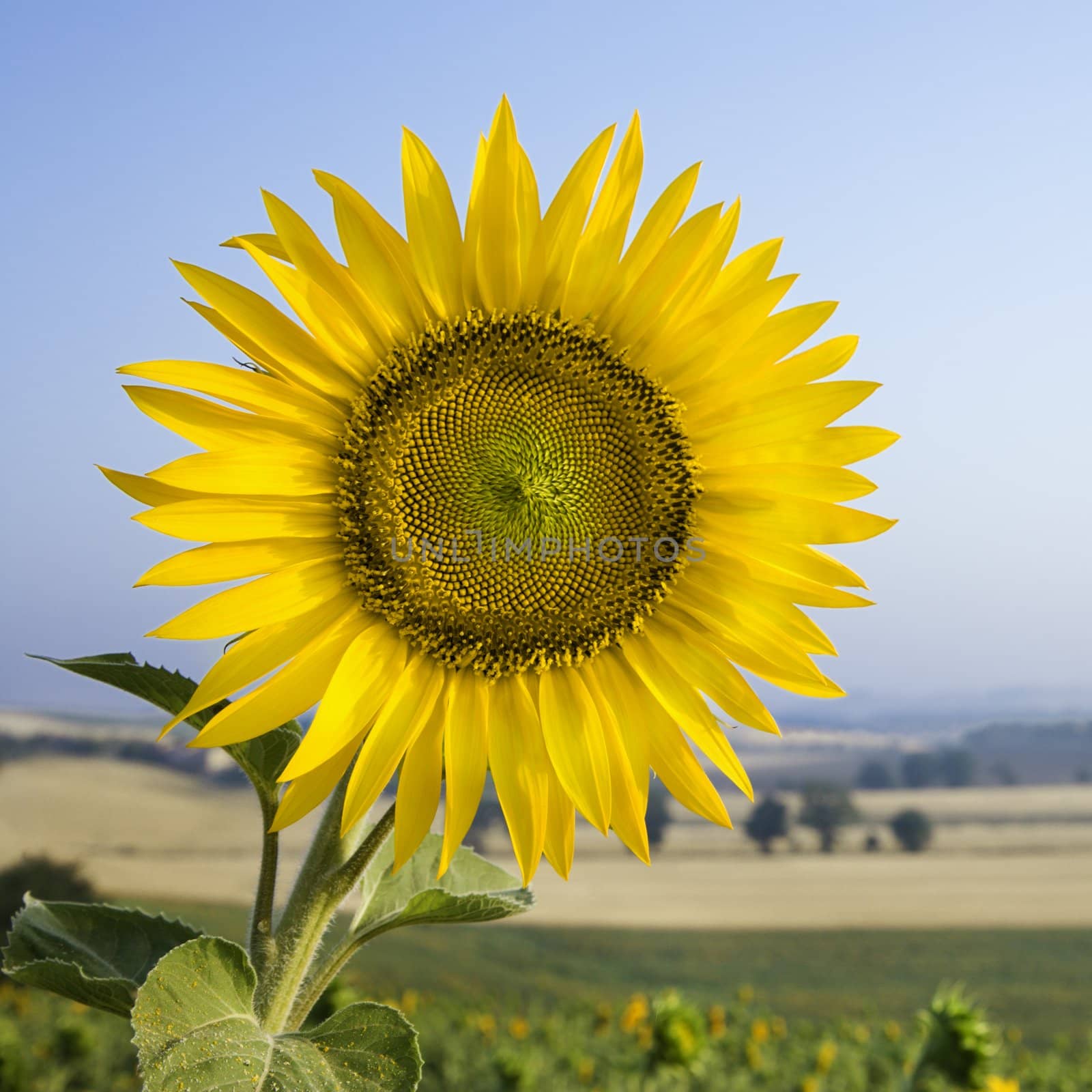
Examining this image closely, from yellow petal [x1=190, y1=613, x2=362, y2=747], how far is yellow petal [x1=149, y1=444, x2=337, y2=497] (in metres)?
0.24

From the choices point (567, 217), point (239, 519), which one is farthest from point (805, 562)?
point (239, 519)

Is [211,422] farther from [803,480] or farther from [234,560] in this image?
[803,480]

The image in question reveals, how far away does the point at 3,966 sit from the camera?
5.90 feet

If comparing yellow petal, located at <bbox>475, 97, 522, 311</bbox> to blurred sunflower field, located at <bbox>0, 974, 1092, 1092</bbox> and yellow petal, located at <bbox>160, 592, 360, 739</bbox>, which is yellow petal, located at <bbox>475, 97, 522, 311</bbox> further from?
blurred sunflower field, located at <bbox>0, 974, 1092, 1092</bbox>

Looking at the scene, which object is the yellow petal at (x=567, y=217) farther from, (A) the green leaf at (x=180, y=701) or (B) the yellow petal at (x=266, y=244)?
(A) the green leaf at (x=180, y=701)

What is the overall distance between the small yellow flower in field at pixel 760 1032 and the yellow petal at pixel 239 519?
5212mm

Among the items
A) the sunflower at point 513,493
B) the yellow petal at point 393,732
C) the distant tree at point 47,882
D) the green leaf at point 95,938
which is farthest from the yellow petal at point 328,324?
the distant tree at point 47,882

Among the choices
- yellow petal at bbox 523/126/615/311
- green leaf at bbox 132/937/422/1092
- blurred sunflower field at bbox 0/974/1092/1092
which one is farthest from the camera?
blurred sunflower field at bbox 0/974/1092/1092

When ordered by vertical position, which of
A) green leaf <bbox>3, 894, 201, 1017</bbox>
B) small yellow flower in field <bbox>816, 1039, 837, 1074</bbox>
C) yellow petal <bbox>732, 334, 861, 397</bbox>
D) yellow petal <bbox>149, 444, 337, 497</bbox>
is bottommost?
small yellow flower in field <bbox>816, 1039, 837, 1074</bbox>

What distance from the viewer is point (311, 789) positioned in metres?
1.62

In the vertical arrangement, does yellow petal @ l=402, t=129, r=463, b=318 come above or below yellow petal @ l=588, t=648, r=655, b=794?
above

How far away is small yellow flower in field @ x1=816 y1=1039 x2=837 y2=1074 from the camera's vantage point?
18.6ft

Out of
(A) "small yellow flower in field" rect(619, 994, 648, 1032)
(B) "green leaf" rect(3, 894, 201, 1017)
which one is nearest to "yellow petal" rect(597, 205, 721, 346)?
(B) "green leaf" rect(3, 894, 201, 1017)

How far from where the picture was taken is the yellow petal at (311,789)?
5.21 ft
